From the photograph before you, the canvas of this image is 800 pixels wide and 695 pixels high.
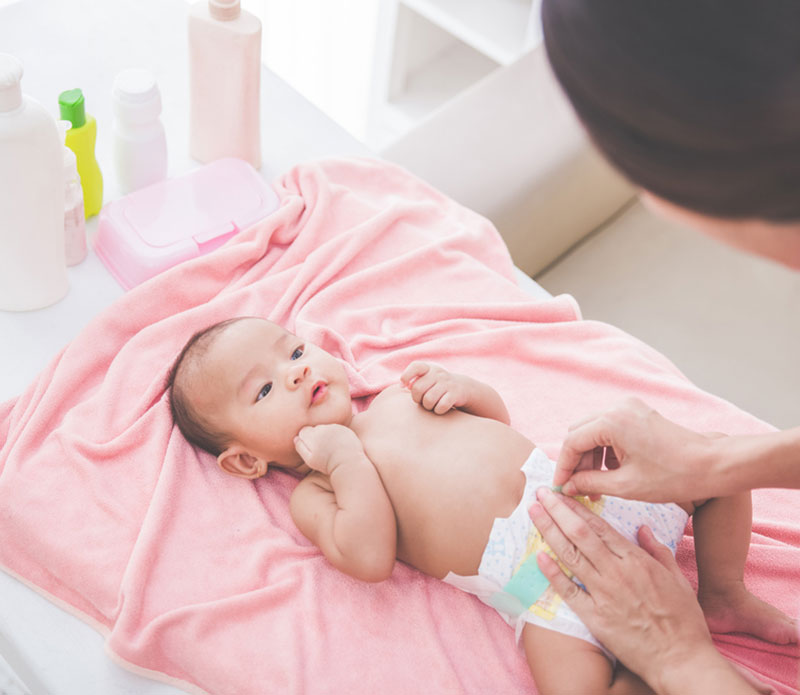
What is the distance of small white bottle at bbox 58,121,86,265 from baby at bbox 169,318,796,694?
314 mm

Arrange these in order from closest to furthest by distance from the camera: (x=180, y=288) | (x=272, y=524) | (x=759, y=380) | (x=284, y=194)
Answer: (x=272, y=524)
(x=180, y=288)
(x=284, y=194)
(x=759, y=380)

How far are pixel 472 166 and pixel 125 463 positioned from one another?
2.88ft

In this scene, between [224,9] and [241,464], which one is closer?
[241,464]

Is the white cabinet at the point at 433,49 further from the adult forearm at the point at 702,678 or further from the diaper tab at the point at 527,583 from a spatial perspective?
the adult forearm at the point at 702,678

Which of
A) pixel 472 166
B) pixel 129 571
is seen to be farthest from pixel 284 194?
pixel 129 571

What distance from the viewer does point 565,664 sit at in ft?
3.29

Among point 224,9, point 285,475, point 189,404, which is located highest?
point 224,9

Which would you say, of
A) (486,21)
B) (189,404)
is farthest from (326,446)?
(486,21)

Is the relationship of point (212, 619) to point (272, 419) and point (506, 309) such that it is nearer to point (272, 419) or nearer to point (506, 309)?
point (272, 419)

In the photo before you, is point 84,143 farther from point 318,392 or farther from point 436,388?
point 436,388

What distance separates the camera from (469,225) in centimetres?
155

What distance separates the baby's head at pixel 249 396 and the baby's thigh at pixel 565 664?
14.9 inches

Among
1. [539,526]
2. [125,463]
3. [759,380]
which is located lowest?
[759,380]

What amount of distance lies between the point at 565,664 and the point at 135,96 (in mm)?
994
